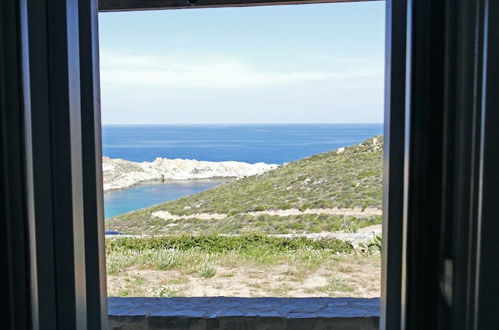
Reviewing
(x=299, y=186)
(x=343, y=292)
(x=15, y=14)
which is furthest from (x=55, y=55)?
(x=299, y=186)

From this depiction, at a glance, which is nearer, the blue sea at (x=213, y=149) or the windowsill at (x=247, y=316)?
the windowsill at (x=247, y=316)

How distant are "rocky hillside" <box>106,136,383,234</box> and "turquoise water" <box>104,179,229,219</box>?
5403mm

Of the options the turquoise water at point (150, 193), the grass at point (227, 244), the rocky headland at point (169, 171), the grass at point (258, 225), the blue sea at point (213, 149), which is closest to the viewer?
the grass at point (227, 244)

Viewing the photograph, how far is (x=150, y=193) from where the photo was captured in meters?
21.9

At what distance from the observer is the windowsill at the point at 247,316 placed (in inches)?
110

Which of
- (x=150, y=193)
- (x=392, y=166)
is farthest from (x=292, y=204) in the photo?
(x=150, y=193)

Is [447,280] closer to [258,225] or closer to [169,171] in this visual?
[258,225]

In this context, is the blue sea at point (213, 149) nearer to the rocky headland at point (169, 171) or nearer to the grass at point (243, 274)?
the rocky headland at point (169, 171)

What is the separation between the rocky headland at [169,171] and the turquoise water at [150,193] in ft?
1.37

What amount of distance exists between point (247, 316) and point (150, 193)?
19553 millimetres

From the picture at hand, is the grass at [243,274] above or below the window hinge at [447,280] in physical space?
below

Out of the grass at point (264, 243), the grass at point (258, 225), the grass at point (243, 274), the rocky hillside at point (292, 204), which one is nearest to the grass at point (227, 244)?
the grass at point (264, 243)

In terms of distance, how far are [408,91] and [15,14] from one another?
640 mm

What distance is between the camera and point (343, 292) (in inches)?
165
